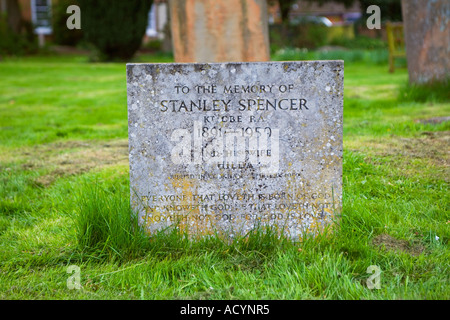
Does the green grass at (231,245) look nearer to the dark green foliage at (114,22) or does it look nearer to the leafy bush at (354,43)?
the dark green foliage at (114,22)

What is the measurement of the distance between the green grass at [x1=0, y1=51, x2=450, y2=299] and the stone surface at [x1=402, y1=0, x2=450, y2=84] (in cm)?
216

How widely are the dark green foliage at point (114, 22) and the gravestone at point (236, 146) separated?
54.2 feet

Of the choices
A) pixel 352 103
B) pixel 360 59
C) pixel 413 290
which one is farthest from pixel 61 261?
pixel 360 59

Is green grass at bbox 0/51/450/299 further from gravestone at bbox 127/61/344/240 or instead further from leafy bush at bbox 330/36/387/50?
leafy bush at bbox 330/36/387/50

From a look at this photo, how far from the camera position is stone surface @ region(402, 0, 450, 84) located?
24.3 feet

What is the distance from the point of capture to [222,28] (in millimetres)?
5949

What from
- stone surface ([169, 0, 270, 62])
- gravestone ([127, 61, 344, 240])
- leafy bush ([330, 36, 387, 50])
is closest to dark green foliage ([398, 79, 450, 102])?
stone surface ([169, 0, 270, 62])

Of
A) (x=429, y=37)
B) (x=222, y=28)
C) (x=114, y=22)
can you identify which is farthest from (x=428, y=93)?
(x=114, y=22)

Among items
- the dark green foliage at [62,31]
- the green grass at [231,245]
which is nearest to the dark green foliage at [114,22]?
the dark green foliage at [62,31]

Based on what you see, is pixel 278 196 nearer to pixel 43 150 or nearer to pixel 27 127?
pixel 43 150

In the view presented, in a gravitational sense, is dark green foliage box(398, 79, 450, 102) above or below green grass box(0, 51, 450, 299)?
above

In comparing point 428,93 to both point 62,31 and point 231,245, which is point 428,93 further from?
point 62,31

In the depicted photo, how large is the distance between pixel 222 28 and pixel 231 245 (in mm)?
3533

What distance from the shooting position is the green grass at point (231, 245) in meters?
2.62
